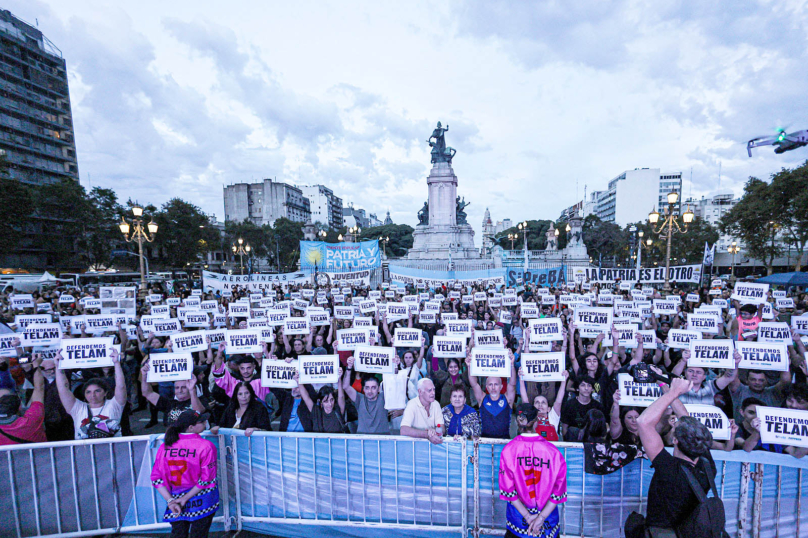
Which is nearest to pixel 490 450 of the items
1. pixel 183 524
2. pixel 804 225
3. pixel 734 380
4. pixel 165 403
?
pixel 183 524

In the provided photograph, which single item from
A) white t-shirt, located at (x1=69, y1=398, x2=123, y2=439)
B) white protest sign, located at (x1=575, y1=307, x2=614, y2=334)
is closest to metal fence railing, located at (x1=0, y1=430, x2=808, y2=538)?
white t-shirt, located at (x1=69, y1=398, x2=123, y2=439)

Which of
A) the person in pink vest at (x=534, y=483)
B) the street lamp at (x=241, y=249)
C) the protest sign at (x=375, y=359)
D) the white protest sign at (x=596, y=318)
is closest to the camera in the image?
the person in pink vest at (x=534, y=483)

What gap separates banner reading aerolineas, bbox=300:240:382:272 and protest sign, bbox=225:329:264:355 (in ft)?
53.0

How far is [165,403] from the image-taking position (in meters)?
4.51

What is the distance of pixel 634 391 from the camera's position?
3.76 m

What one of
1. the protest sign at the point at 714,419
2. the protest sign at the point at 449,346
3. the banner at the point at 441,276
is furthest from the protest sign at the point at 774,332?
the banner at the point at 441,276

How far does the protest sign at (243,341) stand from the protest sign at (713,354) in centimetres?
601

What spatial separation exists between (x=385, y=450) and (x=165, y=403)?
2881 millimetres

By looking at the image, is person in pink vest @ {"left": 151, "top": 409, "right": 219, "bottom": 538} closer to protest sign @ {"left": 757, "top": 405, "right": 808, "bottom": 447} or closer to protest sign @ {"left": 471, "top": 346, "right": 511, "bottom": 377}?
protest sign @ {"left": 471, "top": 346, "right": 511, "bottom": 377}

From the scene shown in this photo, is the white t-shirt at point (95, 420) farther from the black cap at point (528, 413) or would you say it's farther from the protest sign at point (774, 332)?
the protest sign at point (774, 332)

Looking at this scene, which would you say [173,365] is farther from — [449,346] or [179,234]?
[179,234]

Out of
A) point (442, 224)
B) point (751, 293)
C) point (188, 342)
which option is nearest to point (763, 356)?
point (751, 293)

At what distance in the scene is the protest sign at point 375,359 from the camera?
4824 millimetres

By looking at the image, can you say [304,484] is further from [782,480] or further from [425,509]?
[782,480]
